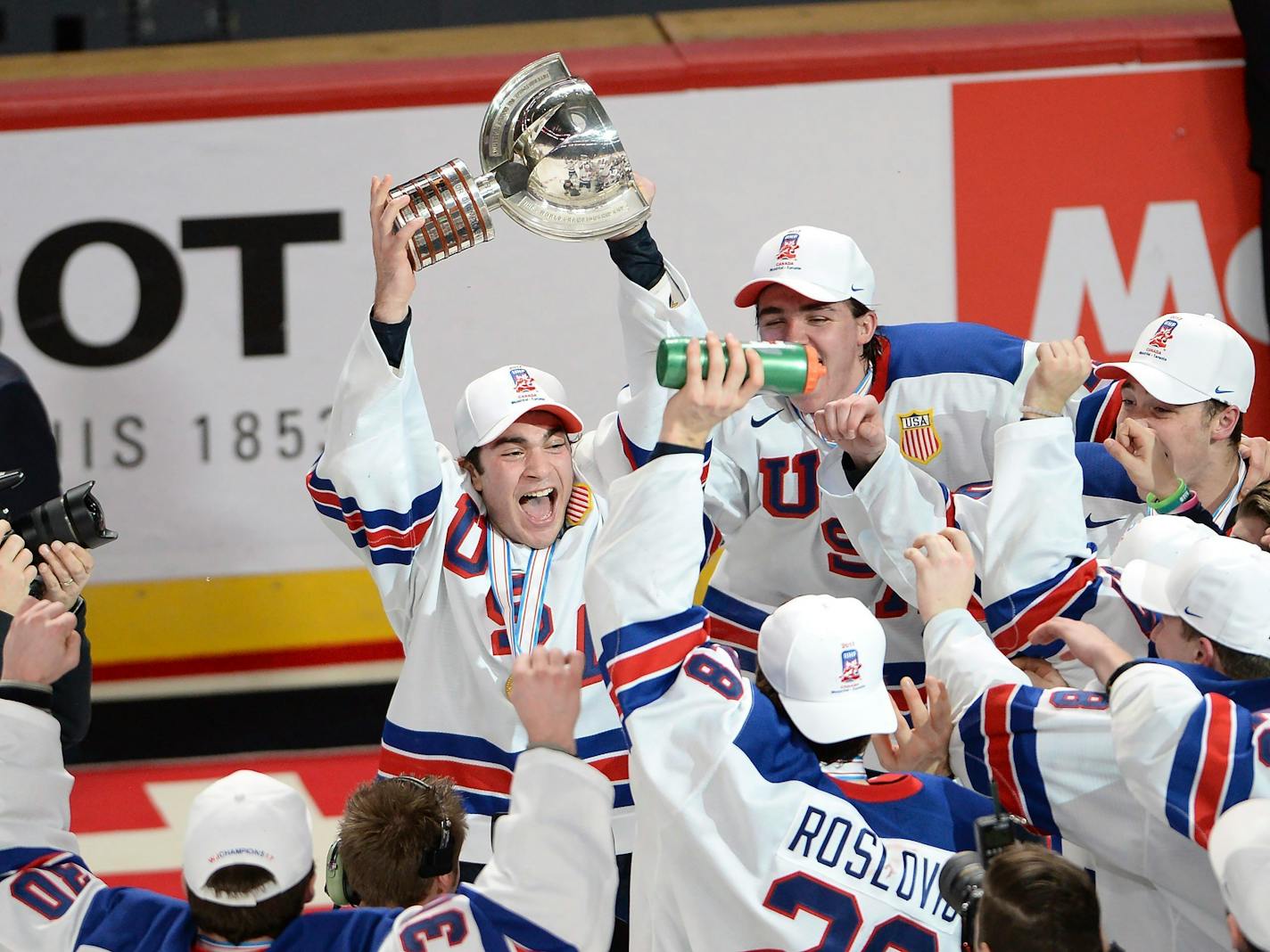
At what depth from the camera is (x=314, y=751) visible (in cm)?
451

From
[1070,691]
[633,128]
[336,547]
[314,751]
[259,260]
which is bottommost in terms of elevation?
[314,751]

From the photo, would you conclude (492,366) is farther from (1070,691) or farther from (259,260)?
(1070,691)

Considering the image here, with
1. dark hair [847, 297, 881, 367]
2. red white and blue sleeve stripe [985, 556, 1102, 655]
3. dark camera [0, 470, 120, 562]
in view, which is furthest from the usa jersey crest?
dark camera [0, 470, 120, 562]

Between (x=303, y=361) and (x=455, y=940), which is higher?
(x=303, y=361)

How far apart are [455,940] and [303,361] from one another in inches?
114

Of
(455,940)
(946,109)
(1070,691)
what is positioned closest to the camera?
(455,940)

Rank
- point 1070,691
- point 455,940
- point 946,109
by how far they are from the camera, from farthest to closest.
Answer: point 946,109
point 1070,691
point 455,940

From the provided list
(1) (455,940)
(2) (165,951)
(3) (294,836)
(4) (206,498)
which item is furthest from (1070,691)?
(4) (206,498)

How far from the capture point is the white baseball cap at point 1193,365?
2.95 m

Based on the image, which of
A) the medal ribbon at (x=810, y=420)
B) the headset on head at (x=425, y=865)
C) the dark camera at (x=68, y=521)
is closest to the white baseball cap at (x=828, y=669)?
the headset on head at (x=425, y=865)

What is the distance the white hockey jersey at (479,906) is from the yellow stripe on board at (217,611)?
2476mm

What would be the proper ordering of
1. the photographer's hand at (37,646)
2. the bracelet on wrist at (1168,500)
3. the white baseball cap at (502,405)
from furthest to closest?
the bracelet on wrist at (1168,500) → the white baseball cap at (502,405) → the photographer's hand at (37,646)

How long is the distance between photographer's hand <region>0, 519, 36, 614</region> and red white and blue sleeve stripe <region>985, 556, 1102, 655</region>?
5.18 feet

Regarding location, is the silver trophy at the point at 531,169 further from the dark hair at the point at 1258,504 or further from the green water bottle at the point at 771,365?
the dark hair at the point at 1258,504
